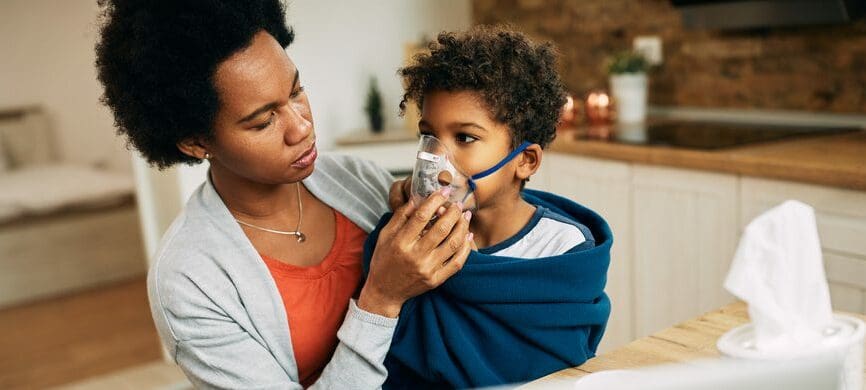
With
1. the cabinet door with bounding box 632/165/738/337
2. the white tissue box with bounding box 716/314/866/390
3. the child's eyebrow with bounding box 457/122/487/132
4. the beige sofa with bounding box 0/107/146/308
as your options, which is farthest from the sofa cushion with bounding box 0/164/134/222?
the white tissue box with bounding box 716/314/866/390

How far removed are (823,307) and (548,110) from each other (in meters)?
0.68

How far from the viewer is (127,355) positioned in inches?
140

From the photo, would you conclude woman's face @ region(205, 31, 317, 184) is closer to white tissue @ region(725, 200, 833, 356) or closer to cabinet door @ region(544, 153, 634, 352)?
white tissue @ region(725, 200, 833, 356)

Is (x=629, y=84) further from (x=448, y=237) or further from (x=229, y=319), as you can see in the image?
(x=229, y=319)

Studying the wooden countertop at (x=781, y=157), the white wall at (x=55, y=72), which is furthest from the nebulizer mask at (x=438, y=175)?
the white wall at (x=55, y=72)

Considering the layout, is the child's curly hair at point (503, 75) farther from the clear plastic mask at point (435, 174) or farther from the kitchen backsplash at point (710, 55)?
the kitchen backsplash at point (710, 55)

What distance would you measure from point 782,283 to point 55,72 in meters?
6.44

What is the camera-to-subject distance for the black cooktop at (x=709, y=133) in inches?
100

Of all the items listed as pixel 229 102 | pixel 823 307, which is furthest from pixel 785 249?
pixel 229 102

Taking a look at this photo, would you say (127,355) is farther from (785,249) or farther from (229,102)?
(785,249)

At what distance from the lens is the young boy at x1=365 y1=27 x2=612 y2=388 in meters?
1.21

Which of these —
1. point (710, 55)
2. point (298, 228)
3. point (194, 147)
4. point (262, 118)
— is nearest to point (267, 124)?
point (262, 118)

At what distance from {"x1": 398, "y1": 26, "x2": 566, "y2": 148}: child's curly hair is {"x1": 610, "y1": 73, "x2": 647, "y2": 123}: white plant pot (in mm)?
1867

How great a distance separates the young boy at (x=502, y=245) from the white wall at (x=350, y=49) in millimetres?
1999
